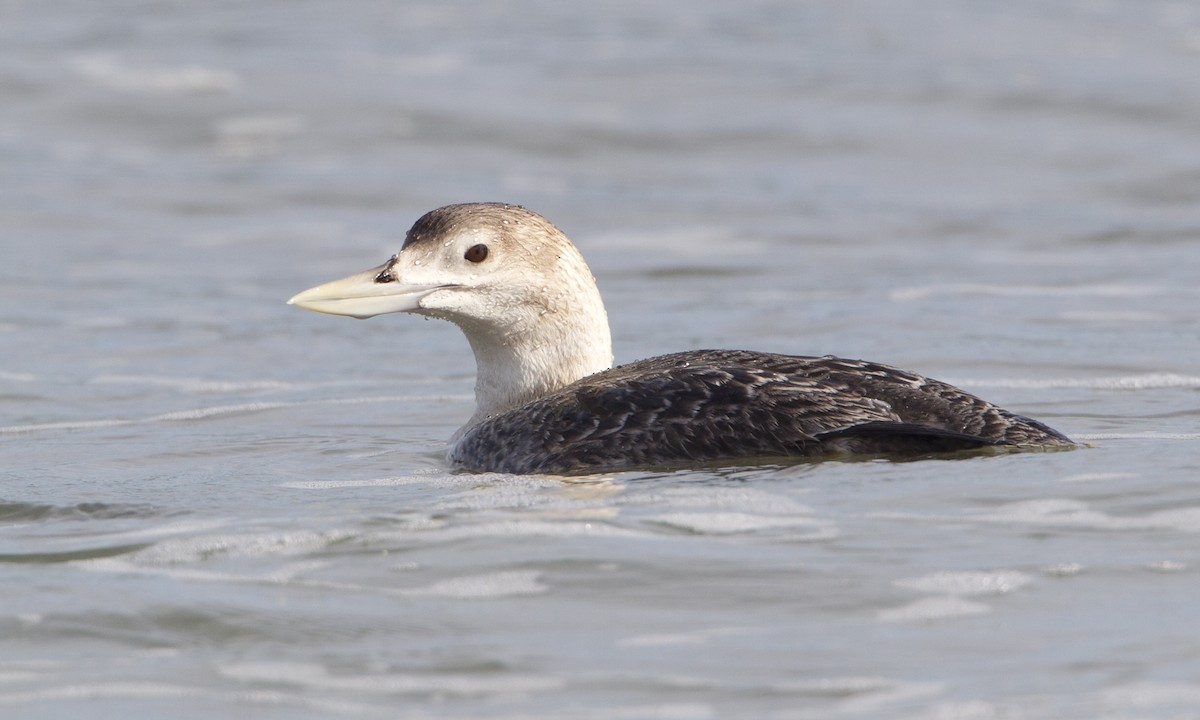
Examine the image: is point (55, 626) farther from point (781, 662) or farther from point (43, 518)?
point (781, 662)

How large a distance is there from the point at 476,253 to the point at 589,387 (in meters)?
0.67

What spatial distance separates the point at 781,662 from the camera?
14.0ft

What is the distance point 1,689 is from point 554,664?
1.29 meters

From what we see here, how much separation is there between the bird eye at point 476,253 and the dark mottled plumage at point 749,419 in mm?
586

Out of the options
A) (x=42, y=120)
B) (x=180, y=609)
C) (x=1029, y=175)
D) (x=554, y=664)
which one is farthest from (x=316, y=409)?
(x=42, y=120)

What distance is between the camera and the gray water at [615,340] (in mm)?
4363

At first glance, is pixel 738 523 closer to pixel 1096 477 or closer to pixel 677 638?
pixel 677 638

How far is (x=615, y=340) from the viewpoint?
10938 millimetres

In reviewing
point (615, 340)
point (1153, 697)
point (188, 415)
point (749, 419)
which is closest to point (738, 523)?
point (749, 419)

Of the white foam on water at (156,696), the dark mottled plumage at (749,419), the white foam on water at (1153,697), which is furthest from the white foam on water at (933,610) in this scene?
the white foam on water at (156,696)

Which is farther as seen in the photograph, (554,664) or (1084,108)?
(1084,108)

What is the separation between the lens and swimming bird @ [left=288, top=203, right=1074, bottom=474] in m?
6.00

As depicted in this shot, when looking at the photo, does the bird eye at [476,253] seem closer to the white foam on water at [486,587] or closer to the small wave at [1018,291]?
the white foam on water at [486,587]

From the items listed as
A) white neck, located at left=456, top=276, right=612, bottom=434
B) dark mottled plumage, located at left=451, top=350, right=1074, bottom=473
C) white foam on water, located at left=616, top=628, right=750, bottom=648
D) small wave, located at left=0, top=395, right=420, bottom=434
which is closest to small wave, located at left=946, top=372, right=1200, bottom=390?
dark mottled plumage, located at left=451, top=350, right=1074, bottom=473
